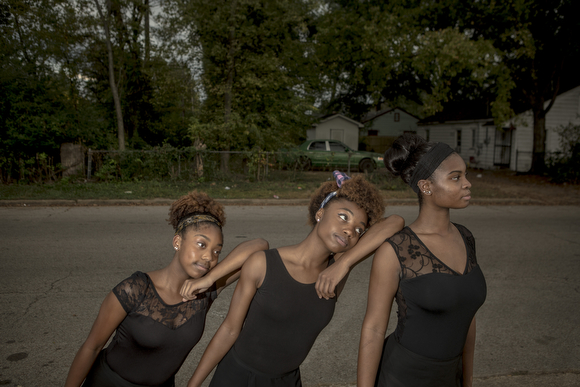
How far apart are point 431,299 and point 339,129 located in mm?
37633

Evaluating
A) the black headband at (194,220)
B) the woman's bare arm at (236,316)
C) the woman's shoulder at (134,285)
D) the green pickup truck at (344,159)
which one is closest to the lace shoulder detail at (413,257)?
the woman's bare arm at (236,316)

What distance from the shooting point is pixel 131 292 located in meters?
2.04

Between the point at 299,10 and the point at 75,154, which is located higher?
the point at 299,10

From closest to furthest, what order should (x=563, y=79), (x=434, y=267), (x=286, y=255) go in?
(x=434, y=267), (x=286, y=255), (x=563, y=79)

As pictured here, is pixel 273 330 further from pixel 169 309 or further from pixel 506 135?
pixel 506 135

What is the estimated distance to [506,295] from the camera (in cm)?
523

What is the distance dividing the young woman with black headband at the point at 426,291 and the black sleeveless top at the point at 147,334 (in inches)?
33.7

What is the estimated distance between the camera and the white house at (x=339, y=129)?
38.7 meters

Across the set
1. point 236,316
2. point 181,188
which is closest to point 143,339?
point 236,316

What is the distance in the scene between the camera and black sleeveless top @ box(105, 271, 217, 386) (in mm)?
2045

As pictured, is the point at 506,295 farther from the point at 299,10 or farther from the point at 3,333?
the point at 299,10

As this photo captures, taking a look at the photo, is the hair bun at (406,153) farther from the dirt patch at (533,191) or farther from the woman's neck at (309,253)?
the dirt patch at (533,191)

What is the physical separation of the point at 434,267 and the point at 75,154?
47.0 feet

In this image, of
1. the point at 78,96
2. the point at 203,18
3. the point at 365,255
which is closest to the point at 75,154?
the point at 78,96
